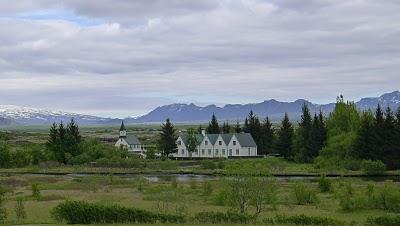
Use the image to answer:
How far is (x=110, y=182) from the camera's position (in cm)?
7231

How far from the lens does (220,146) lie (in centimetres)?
13075

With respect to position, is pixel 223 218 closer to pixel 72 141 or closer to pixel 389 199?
pixel 389 199

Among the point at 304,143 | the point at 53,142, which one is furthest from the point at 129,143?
the point at 304,143

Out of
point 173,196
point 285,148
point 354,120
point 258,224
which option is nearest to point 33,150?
point 285,148

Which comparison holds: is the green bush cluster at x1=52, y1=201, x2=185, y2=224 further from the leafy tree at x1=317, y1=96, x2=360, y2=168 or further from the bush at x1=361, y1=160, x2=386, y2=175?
the leafy tree at x1=317, y1=96, x2=360, y2=168

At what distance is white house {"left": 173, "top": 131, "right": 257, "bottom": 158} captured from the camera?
419ft

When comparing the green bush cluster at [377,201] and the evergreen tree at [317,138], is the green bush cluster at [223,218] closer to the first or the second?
the green bush cluster at [377,201]

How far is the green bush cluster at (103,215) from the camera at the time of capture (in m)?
32.2

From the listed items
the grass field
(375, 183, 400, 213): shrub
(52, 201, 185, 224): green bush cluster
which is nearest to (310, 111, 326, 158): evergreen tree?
the grass field

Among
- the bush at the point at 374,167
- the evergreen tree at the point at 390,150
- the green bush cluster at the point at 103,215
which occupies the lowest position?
the green bush cluster at the point at 103,215

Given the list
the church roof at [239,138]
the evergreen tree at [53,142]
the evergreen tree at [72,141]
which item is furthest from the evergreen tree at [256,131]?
the evergreen tree at [53,142]

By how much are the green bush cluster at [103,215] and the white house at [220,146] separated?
9485 cm

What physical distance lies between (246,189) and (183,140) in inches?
3646

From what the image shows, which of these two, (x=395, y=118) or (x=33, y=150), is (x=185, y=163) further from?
(x=395, y=118)
